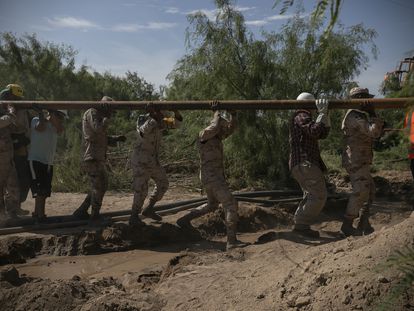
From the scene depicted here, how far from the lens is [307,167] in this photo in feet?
20.6

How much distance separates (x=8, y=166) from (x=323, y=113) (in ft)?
16.2

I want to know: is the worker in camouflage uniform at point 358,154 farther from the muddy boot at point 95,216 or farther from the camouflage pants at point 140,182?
the muddy boot at point 95,216

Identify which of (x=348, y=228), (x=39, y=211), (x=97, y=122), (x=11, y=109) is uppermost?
(x=11, y=109)

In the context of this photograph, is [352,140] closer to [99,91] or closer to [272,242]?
[272,242]

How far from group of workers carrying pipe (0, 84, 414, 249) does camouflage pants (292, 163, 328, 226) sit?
1 cm

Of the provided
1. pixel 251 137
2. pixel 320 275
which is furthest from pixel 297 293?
pixel 251 137

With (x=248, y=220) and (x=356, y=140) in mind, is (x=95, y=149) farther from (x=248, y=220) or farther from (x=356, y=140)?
(x=356, y=140)

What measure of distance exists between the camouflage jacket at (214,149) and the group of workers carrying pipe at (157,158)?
1cm

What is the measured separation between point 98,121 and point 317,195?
3.50 metres

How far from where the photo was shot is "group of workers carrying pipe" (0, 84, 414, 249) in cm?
630

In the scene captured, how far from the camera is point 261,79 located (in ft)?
32.2

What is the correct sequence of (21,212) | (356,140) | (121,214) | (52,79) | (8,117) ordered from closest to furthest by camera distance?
(356,140)
(8,117)
(121,214)
(21,212)
(52,79)

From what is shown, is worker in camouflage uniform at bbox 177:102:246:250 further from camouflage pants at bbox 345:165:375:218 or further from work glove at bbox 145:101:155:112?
camouflage pants at bbox 345:165:375:218

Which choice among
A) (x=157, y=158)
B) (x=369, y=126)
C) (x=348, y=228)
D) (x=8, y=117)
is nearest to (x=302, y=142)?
(x=369, y=126)
